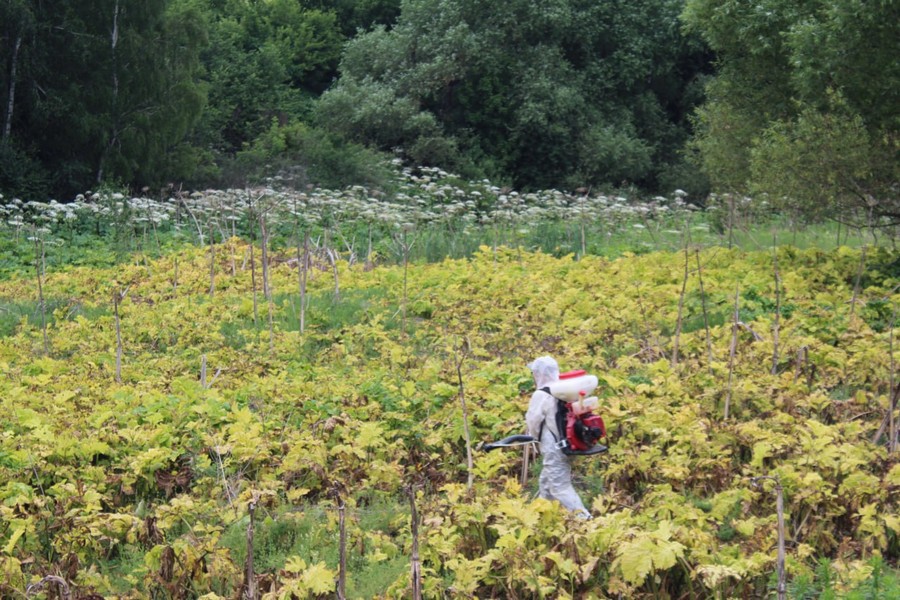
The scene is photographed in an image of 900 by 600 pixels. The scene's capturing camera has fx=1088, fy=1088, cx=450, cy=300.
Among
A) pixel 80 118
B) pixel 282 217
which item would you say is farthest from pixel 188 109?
pixel 282 217

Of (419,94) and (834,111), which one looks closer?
(834,111)

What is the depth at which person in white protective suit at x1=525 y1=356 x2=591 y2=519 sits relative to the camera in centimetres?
593

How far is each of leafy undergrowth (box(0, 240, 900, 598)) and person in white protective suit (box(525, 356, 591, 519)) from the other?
20cm

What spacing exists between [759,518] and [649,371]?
250 cm

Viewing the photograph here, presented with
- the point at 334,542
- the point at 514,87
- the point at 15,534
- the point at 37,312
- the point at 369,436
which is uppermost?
the point at 514,87

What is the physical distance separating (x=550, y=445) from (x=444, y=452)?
1315mm

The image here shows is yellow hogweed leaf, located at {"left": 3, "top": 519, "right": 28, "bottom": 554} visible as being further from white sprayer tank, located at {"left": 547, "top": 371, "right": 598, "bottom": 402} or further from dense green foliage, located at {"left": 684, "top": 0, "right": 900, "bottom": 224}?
dense green foliage, located at {"left": 684, "top": 0, "right": 900, "bottom": 224}

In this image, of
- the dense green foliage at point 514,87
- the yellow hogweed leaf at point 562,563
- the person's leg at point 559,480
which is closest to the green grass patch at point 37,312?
the person's leg at point 559,480

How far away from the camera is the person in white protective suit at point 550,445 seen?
5.93 meters

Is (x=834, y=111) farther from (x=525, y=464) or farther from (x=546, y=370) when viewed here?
(x=546, y=370)

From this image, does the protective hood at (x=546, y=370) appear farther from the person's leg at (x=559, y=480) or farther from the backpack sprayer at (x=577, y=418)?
the person's leg at (x=559, y=480)

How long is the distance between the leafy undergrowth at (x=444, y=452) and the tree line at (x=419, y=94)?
440cm

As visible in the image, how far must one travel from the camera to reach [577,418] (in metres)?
5.89

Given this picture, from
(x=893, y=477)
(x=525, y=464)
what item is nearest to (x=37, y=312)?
(x=525, y=464)
